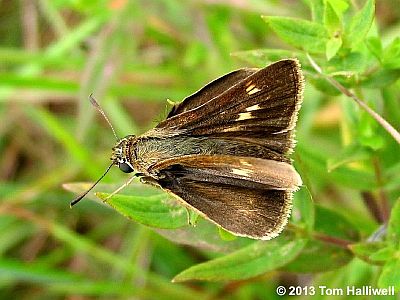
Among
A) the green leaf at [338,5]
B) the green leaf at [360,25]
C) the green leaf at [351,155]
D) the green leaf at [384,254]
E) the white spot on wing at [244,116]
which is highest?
the green leaf at [338,5]

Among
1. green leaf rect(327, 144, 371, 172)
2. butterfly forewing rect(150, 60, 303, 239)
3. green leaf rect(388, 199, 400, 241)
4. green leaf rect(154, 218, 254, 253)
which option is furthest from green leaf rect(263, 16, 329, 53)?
green leaf rect(154, 218, 254, 253)

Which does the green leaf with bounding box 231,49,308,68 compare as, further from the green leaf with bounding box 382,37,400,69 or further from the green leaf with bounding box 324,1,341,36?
the green leaf with bounding box 382,37,400,69

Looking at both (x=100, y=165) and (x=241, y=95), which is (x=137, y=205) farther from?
(x=100, y=165)

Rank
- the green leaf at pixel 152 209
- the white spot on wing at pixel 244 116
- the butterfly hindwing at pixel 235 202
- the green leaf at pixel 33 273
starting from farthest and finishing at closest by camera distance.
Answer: the green leaf at pixel 33 273 → the white spot on wing at pixel 244 116 → the green leaf at pixel 152 209 → the butterfly hindwing at pixel 235 202

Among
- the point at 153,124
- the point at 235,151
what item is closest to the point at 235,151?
the point at 235,151

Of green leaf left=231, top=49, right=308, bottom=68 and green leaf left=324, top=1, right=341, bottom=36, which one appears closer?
green leaf left=324, top=1, right=341, bottom=36

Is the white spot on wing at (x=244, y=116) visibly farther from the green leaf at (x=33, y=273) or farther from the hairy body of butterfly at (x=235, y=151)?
the green leaf at (x=33, y=273)

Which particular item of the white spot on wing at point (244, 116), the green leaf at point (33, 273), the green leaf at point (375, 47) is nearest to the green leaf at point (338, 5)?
the green leaf at point (375, 47)
